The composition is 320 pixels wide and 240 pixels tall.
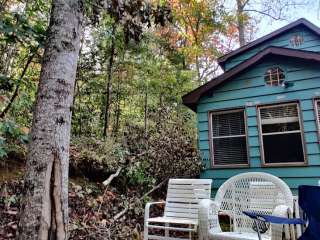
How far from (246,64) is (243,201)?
3.62 m

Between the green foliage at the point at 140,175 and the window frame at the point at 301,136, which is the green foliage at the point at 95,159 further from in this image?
the window frame at the point at 301,136

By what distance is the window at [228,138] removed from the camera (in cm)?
677

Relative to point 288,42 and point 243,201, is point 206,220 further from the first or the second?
point 288,42

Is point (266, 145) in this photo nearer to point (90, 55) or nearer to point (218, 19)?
point (90, 55)

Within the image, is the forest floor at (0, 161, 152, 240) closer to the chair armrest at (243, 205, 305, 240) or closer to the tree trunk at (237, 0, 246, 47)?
the chair armrest at (243, 205, 305, 240)

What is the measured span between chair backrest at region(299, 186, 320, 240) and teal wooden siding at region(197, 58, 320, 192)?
362 cm

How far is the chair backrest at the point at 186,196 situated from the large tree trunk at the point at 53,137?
9.82ft

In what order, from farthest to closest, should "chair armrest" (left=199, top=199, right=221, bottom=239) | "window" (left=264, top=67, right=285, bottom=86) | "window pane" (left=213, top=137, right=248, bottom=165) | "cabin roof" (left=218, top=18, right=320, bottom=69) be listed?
"cabin roof" (left=218, top=18, right=320, bottom=69), "window pane" (left=213, top=137, right=248, bottom=165), "window" (left=264, top=67, right=285, bottom=86), "chair armrest" (left=199, top=199, right=221, bottom=239)

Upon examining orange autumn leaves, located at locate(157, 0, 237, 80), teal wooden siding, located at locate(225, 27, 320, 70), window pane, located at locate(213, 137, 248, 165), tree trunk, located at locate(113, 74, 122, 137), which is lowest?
window pane, located at locate(213, 137, 248, 165)

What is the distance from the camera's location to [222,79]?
6996 millimetres

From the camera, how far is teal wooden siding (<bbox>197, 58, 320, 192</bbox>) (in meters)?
6.05

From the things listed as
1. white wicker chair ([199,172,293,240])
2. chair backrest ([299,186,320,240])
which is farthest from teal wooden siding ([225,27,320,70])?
chair backrest ([299,186,320,240])

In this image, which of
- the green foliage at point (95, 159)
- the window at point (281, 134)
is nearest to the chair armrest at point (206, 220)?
the green foliage at point (95, 159)

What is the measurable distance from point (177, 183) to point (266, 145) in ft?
8.39
